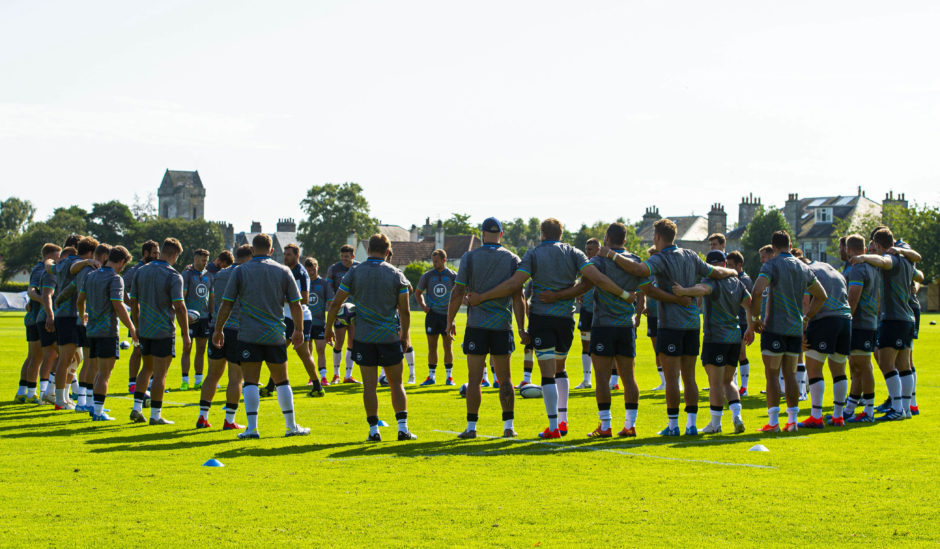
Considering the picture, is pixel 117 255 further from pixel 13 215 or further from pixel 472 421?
pixel 13 215

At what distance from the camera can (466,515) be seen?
24.7ft

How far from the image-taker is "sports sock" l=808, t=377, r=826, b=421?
40.8 ft

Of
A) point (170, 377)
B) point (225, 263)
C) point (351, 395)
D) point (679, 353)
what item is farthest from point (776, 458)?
point (170, 377)

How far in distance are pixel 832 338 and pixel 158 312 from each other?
8.91 meters

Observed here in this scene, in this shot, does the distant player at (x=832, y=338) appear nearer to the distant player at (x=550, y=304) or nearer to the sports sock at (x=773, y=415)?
the sports sock at (x=773, y=415)

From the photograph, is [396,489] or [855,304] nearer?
[396,489]

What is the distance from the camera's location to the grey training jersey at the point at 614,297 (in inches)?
454

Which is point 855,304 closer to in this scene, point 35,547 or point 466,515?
point 466,515

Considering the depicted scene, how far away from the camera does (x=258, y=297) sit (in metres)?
11.7

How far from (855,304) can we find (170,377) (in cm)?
1511

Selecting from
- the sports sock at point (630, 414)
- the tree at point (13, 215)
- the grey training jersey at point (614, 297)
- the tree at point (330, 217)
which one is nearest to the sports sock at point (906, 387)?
the sports sock at point (630, 414)

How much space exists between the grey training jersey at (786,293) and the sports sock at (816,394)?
777 millimetres

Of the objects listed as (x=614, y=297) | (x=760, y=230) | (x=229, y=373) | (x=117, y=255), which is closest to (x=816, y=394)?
(x=614, y=297)

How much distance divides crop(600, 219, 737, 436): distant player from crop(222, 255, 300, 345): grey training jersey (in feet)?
12.9
